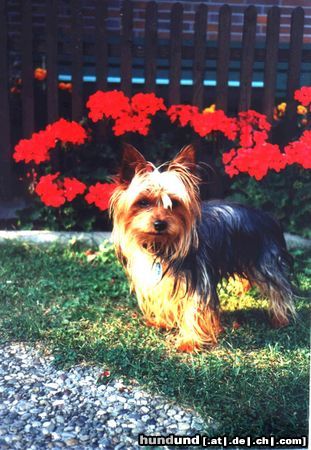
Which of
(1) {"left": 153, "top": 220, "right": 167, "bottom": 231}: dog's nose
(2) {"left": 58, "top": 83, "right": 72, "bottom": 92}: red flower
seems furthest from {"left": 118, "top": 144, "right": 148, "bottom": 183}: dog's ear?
(2) {"left": 58, "top": 83, "right": 72, "bottom": 92}: red flower

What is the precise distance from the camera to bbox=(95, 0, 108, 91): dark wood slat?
444 centimetres

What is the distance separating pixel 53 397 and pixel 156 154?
202cm

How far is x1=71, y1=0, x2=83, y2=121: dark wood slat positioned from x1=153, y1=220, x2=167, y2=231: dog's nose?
1.86 metres

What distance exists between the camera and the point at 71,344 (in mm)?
3467

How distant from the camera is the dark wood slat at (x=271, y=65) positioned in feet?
14.4

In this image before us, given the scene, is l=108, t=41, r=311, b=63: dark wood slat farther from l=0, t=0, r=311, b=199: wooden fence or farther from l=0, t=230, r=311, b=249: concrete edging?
l=0, t=230, r=311, b=249: concrete edging

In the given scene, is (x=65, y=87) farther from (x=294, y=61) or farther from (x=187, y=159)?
(x=187, y=159)

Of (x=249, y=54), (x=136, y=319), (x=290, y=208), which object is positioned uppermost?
(x=249, y=54)

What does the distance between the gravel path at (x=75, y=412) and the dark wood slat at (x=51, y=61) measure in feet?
6.91

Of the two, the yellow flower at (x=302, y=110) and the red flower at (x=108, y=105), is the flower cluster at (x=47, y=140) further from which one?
the yellow flower at (x=302, y=110)

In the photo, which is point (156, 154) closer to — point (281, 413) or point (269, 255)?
point (269, 255)

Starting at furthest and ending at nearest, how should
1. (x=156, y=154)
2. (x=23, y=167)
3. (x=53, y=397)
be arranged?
(x=23, y=167) → (x=156, y=154) → (x=53, y=397)

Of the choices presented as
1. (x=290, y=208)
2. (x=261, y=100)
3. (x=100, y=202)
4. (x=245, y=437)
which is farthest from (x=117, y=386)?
(x=261, y=100)

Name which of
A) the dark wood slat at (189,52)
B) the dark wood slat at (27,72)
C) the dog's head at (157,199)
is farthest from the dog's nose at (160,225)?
the dark wood slat at (27,72)
